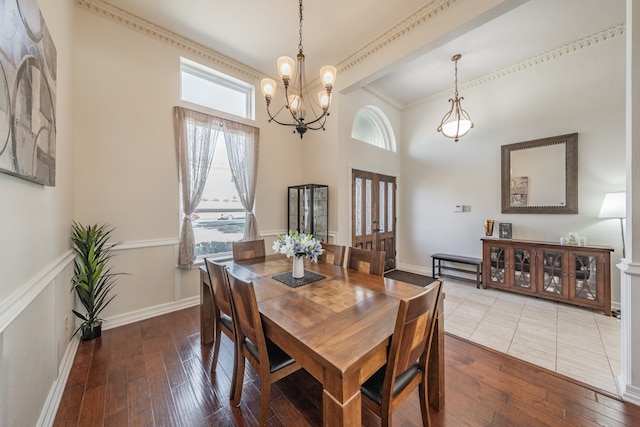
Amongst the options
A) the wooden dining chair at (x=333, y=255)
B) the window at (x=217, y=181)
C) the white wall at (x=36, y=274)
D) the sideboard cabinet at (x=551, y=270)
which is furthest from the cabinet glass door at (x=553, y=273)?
the white wall at (x=36, y=274)

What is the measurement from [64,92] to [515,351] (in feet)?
15.4

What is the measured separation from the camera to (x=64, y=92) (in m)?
1.97

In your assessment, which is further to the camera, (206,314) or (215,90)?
(215,90)

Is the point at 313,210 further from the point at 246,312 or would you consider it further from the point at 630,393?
the point at 630,393

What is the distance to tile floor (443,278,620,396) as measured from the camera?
193 centimetres

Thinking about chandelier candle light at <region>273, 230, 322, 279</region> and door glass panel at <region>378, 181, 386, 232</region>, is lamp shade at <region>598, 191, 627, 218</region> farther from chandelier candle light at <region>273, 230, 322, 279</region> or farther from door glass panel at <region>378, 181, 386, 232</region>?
chandelier candle light at <region>273, 230, 322, 279</region>

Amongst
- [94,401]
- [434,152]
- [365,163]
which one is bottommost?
[94,401]

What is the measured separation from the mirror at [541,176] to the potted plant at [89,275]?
5540 mm

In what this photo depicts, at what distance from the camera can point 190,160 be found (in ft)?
9.94

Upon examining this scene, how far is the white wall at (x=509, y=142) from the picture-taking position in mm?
3021

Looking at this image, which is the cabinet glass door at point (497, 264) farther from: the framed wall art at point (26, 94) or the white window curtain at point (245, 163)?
the framed wall art at point (26, 94)

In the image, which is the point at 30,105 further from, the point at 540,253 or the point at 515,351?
the point at 540,253

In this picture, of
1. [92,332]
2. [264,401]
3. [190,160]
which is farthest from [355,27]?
[92,332]

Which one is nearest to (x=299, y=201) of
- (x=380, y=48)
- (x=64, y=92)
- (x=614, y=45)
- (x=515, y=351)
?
(x=380, y=48)
